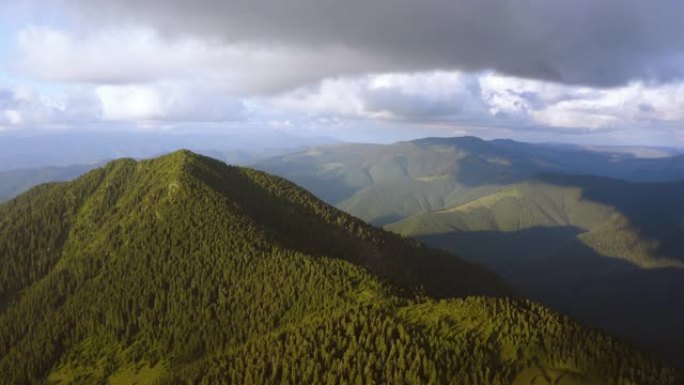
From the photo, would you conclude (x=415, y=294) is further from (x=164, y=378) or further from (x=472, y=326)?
(x=164, y=378)

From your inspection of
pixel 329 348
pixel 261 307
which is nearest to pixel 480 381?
pixel 329 348

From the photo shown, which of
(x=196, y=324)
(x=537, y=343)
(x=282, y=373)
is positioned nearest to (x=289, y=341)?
(x=282, y=373)

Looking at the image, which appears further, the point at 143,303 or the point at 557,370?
the point at 143,303

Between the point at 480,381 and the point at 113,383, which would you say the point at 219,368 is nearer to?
the point at 113,383

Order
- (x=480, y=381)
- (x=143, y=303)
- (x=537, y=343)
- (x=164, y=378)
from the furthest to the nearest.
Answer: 1. (x=143, y=303)
2. (x=164, y=378)
3. (x=537, y=343)
4. (x=480, y=381)

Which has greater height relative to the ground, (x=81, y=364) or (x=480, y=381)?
(x=480, y=381)

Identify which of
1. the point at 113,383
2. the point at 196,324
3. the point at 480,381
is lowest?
the point at 113,383

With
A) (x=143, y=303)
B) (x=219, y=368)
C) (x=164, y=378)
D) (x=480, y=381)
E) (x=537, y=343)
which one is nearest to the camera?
(x=480, y=381)

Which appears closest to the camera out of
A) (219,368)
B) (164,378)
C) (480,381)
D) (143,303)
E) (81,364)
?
(480,381)

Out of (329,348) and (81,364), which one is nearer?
(329,348)
